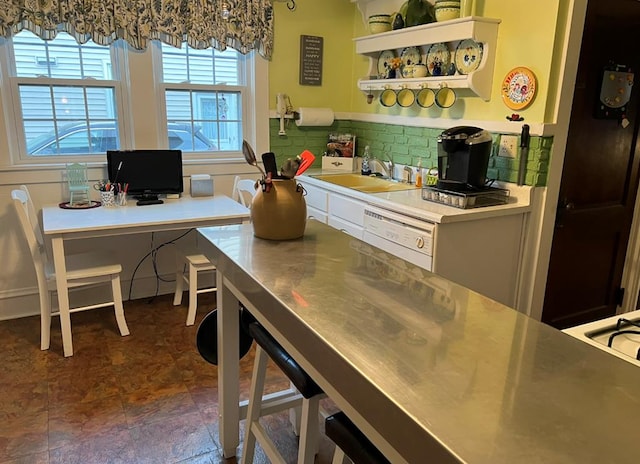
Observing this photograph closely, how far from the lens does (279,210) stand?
64.7 inches

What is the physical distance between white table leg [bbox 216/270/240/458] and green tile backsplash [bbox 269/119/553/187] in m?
1.86

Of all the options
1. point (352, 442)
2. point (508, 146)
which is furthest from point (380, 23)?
point (352, 442)

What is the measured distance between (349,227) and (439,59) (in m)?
1.24

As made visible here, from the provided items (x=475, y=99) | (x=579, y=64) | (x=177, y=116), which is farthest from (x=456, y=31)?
(x=177, y=116)

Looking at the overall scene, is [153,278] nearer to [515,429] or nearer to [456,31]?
[456,31]

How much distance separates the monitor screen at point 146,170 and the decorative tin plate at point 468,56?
198cm

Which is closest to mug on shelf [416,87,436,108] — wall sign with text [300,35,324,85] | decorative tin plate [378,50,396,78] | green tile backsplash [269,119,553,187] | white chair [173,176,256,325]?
green tile backsplash [269,119,553,187]

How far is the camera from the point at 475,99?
2957 mm

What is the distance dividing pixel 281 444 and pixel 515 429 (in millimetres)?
1607

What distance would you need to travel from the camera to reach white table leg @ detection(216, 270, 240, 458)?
1761mm

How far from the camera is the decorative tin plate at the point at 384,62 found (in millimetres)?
3581

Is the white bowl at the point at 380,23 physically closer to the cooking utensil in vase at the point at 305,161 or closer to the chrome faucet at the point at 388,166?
the chrome faucet at the point at 388,166

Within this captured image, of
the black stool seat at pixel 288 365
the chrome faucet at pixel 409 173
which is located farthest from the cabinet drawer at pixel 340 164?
the black stool seat at pixel 288 365

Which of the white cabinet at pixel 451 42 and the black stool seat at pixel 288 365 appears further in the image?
the white cabinet at pixel 451 42
